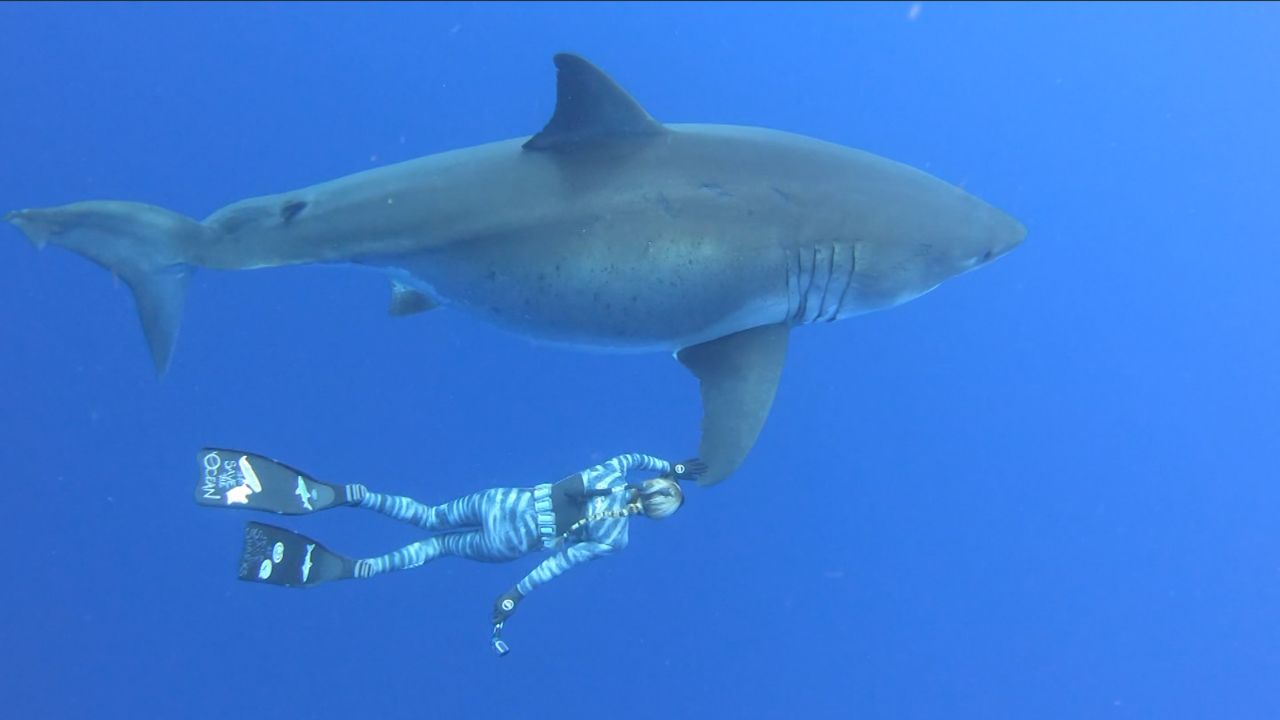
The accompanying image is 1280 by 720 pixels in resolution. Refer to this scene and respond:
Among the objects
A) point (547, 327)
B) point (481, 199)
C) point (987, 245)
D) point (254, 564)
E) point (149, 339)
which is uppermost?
point (987, 245)

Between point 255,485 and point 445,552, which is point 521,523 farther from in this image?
point 255,485

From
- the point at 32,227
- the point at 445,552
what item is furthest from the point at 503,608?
the point at 32,227

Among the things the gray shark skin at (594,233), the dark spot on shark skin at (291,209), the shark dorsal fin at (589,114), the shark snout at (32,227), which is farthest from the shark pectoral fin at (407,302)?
the shark snout at (32,227)

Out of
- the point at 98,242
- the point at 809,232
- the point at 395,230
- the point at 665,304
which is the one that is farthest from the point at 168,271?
the point at 809,232

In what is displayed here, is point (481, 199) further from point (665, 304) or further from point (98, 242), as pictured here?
point (98, 242)

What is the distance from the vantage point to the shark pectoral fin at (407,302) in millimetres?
5848

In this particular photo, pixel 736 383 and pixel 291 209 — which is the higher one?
pixel 291 209

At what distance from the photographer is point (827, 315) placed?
5.69 meters

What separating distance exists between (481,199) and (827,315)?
241cm

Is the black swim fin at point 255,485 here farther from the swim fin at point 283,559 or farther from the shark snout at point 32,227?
the shark snout at point 32,227

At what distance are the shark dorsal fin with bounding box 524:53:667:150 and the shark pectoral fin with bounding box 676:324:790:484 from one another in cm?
147

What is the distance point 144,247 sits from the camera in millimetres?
5043

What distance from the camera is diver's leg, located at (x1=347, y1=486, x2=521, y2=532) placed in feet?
21.5

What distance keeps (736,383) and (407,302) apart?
2.37 meters
